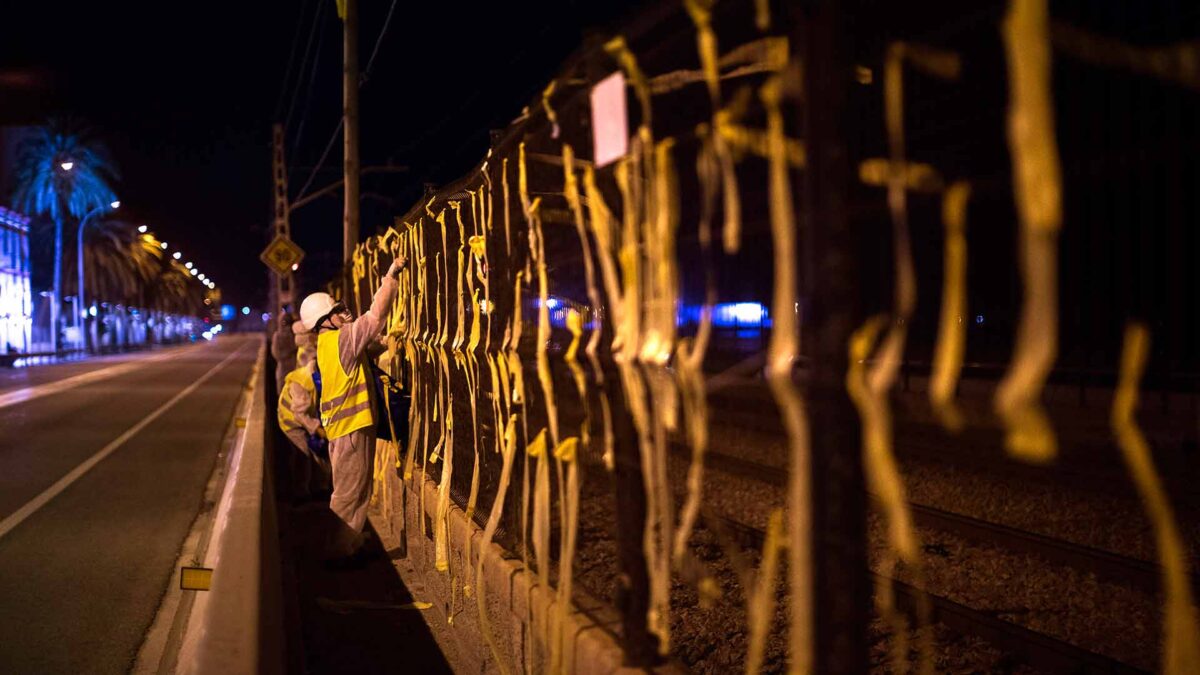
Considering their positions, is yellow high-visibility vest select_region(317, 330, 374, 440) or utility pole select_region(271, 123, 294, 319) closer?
yellow high-visibility vest select_region(317, 330, 374, 440)

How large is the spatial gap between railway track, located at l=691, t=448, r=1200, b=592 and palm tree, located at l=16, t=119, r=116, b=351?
59.3 m

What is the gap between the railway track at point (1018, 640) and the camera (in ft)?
13.8

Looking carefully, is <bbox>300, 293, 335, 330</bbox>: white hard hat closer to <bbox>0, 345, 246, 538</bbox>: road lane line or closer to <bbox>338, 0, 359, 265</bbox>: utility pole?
<bbox>0, 345, 246, 538</bbox>: road lane line

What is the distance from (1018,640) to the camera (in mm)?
4512

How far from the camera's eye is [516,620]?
3.77 meters

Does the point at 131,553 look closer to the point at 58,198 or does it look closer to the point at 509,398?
the point at 509,398

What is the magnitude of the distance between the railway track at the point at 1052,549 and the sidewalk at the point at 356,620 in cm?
402

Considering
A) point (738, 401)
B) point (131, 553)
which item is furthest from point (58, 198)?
point (131, 553)

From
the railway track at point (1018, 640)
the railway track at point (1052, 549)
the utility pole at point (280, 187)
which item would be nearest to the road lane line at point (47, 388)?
the utility pole at point (280, 187)

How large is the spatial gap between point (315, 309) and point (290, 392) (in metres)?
0.71

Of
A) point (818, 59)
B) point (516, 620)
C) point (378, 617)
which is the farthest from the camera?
point (378, 617)

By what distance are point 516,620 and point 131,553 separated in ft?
14.8

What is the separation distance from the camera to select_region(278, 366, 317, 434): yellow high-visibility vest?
21.5ft

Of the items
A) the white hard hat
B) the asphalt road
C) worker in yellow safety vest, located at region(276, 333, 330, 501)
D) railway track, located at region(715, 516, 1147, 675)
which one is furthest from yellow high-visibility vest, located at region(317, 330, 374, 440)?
railway track, located at region(715, 516, 1147, 675)
